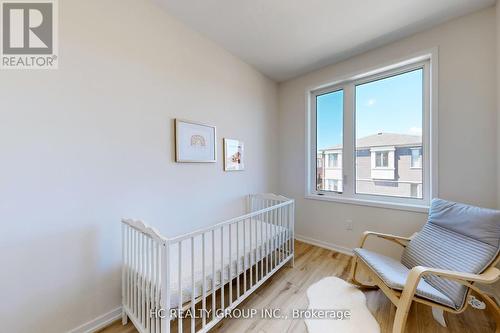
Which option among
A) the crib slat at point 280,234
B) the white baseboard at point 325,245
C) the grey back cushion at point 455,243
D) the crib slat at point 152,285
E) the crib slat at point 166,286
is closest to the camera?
the crib slat at point 166,286

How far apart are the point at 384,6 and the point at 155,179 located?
2.53 meters

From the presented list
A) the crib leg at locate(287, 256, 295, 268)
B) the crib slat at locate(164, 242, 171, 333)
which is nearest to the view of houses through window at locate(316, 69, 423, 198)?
the crib leg at locate(287, 256, 295, 268)

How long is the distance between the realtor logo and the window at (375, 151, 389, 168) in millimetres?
3136

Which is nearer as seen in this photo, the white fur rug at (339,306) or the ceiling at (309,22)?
the white fur rug at (339,306)

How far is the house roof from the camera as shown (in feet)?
7.25

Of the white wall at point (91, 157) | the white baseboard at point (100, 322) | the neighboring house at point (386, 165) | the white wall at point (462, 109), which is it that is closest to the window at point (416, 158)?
the neighboring house at point (386, 165)

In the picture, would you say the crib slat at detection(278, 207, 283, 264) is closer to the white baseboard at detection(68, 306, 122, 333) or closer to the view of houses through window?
the view of houses through window

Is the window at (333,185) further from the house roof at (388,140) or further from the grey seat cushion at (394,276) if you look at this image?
the grey seat cushion at (394,276)

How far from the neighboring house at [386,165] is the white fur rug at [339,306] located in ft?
4.04

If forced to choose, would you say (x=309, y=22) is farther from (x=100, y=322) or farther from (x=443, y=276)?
(x=100, y=322)

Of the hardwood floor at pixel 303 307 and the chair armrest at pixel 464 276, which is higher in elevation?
the chair armrest at pixel 464 276

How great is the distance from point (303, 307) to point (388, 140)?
6.78 feet

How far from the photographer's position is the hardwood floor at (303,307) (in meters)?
1.44

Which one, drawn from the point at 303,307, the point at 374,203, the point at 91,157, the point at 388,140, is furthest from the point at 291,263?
the point at 91,157
